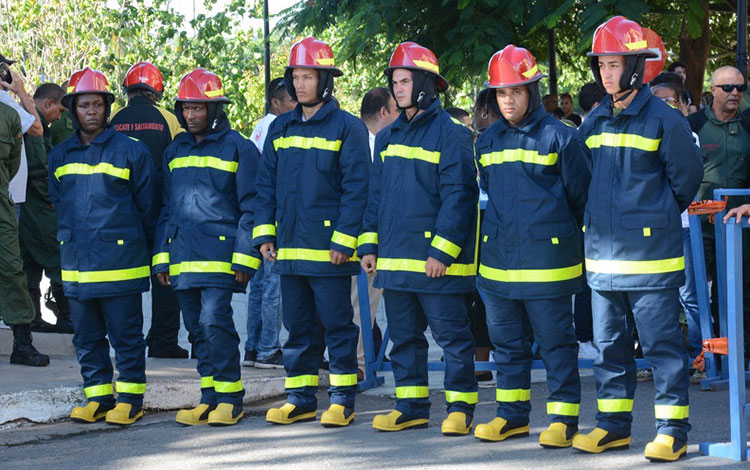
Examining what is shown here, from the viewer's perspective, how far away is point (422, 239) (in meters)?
6.23

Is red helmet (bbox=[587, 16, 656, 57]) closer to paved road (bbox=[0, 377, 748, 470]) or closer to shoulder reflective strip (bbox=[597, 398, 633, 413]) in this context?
shoulder reflective strip (bbox=[597, 398, 633, 413])

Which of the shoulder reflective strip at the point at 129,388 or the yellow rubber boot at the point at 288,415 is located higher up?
the shoulder reflective strip at the point at 129,388

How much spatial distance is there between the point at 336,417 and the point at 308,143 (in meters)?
1.57

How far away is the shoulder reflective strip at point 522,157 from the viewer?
5.81m

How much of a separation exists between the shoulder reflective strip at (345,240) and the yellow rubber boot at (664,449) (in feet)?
6.56

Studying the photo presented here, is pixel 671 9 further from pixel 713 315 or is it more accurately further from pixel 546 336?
pixel 546 336

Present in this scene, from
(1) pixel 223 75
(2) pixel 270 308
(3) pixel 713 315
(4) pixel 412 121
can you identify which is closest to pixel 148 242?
(2) pixel 270 308

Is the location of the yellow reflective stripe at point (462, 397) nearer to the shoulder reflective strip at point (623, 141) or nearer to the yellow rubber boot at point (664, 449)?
the yellow rubber boot at point (664, 449)

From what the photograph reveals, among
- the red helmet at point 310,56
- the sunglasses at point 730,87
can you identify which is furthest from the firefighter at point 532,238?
the sunglasses at point 730,87

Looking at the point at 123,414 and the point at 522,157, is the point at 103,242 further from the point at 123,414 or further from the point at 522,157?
the point at 522,157

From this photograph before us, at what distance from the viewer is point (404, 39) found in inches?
466

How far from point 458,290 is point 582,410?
1253 mm

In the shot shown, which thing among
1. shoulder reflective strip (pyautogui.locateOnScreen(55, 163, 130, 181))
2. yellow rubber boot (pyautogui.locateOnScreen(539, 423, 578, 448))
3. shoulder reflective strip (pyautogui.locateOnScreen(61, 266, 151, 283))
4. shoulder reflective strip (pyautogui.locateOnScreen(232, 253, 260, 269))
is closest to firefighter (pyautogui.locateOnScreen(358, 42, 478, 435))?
yellow rubber boot (pyautogui.locateOnScreen(539, 423, 578, 448))

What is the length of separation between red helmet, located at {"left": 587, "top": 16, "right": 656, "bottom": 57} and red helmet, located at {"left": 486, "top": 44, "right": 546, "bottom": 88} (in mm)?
393
